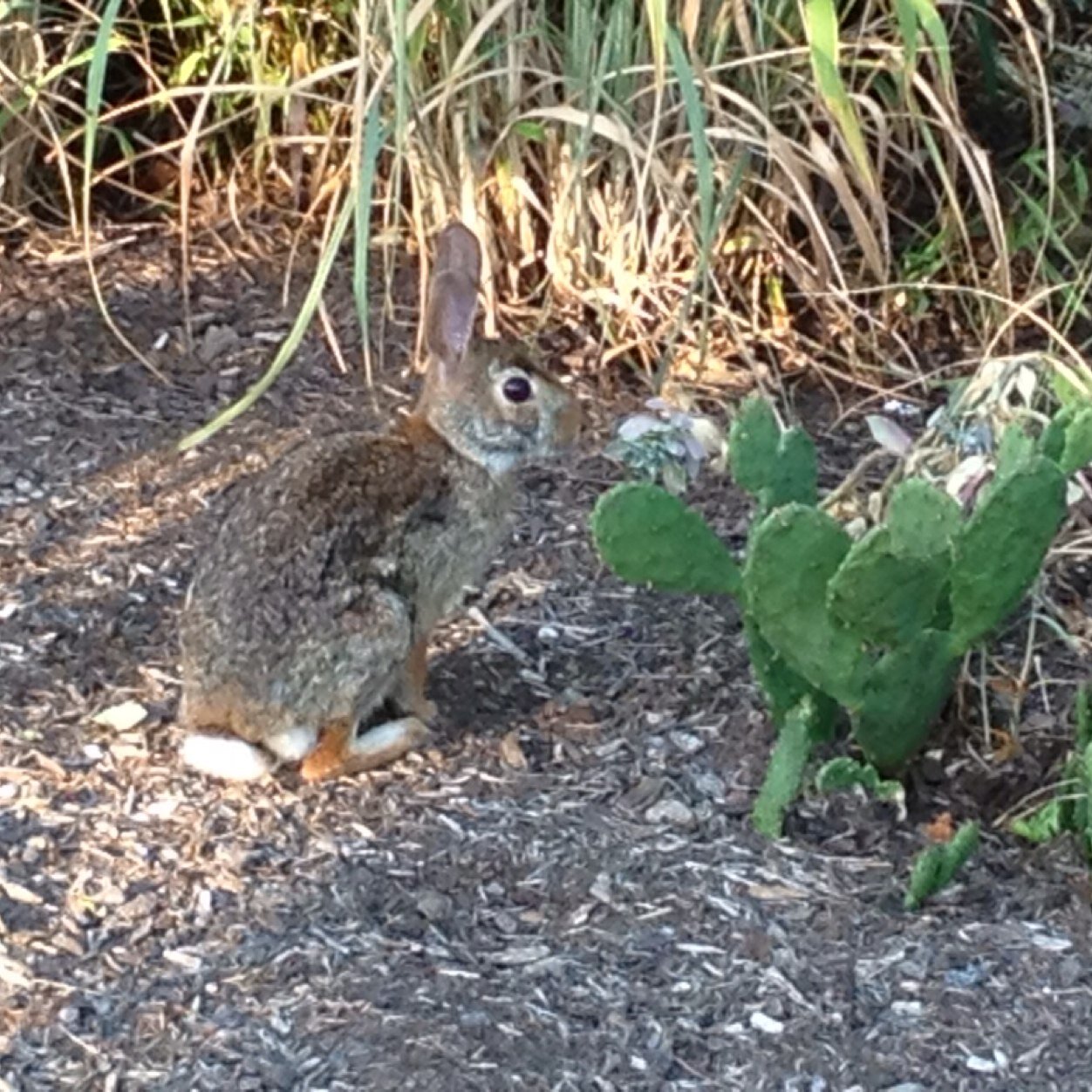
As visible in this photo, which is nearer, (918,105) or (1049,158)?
(1049,158)

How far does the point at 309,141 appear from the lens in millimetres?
5566

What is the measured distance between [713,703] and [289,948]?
1.02m

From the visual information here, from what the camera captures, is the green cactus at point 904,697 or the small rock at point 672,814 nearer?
the green cactus at point 904,697

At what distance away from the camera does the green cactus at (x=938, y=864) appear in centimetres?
385

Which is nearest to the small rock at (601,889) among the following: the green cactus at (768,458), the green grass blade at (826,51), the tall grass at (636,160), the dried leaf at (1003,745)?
the green cactus at (768,458)

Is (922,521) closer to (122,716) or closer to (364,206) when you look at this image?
(364,206)

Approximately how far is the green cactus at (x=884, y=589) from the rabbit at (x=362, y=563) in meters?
0.82

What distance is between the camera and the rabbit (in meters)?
4.11

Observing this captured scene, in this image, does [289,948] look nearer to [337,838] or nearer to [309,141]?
[337,838]

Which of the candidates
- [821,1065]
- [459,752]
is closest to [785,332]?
[459,752]

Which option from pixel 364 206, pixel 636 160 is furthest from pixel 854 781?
pixel 636 160

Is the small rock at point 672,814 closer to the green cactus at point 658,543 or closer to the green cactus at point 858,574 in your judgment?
the green cactus at point 858,574

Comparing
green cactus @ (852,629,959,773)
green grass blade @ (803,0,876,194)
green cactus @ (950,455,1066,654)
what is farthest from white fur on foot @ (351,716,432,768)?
green grass blade @ (803,0,876,194)

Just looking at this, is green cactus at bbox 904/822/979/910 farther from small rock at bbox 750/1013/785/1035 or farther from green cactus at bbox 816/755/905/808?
small rock at bbox 750/1013/785/1035
